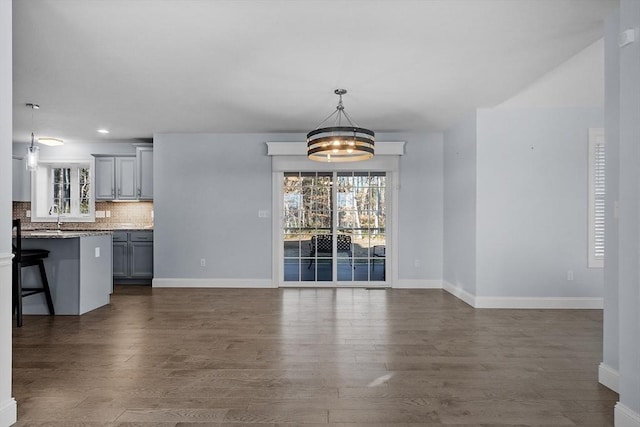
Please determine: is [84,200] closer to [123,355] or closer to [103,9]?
[123,355]

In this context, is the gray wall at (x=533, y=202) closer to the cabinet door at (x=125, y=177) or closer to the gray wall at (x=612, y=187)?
the gray wall at (x=612, y=187)

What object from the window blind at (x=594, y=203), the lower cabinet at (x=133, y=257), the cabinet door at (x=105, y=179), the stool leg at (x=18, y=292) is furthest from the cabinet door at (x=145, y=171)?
the window blind at (x=594, y=203)

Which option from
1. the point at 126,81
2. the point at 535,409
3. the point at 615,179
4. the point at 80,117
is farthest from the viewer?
the point at 80,117

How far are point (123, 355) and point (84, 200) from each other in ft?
17.5

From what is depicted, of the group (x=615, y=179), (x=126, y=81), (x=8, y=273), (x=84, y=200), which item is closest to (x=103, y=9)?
(x=126, y=81)

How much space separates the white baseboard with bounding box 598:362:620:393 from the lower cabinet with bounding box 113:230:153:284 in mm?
6130

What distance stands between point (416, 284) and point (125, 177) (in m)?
5.28

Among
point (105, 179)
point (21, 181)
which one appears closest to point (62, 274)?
point (105, 179)

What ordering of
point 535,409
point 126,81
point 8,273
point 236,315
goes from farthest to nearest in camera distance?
point 236,315 → point 126,81 → point 535,409 → point 8,273

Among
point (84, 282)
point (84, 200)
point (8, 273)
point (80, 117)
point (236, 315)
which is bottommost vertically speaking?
point (236, 315)

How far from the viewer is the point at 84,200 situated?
7621mm

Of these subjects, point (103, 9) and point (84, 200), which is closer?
point (103, 9)

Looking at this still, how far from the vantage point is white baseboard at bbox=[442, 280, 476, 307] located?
5.15 metres

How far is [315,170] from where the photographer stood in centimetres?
661
